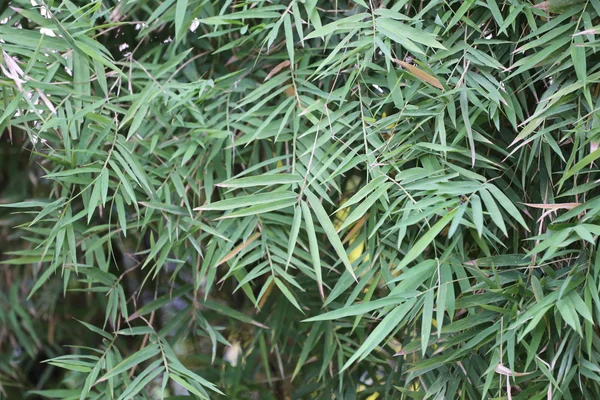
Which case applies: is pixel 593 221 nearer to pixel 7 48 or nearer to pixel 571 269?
pixel 571 269

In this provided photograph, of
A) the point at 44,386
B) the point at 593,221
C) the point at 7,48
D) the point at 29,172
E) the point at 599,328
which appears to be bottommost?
the point at 44,386

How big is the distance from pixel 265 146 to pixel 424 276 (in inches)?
18.9

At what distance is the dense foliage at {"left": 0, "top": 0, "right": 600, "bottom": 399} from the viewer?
1033 mm

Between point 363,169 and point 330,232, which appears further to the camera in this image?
point 363,169

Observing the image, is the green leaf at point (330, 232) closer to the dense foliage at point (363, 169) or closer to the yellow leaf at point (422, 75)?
the dense foliage at point (363, 169)

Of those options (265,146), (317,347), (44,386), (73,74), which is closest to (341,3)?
(265,146)

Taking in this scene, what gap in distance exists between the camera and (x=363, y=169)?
125 centimetres

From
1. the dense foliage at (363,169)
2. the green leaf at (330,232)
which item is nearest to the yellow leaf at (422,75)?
the dense foliage at (363,169)

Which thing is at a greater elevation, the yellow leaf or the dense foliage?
the yellow leaf

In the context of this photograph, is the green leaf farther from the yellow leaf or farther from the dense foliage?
the yellow leaf

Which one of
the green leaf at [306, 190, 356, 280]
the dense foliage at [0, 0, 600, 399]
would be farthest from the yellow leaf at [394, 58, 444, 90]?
the green leaf at [306, 190, 356, 280]

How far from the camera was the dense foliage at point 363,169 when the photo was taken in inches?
40.7

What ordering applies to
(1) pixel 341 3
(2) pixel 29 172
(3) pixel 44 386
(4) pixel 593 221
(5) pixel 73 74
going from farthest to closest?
1. (3) pixel 44 386
2. (2) pixel 29 172
3. (1) pixel 341 3
4. (5) pixel 73 74
5. (4) pixel 593 221

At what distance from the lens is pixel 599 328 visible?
3.66ft
